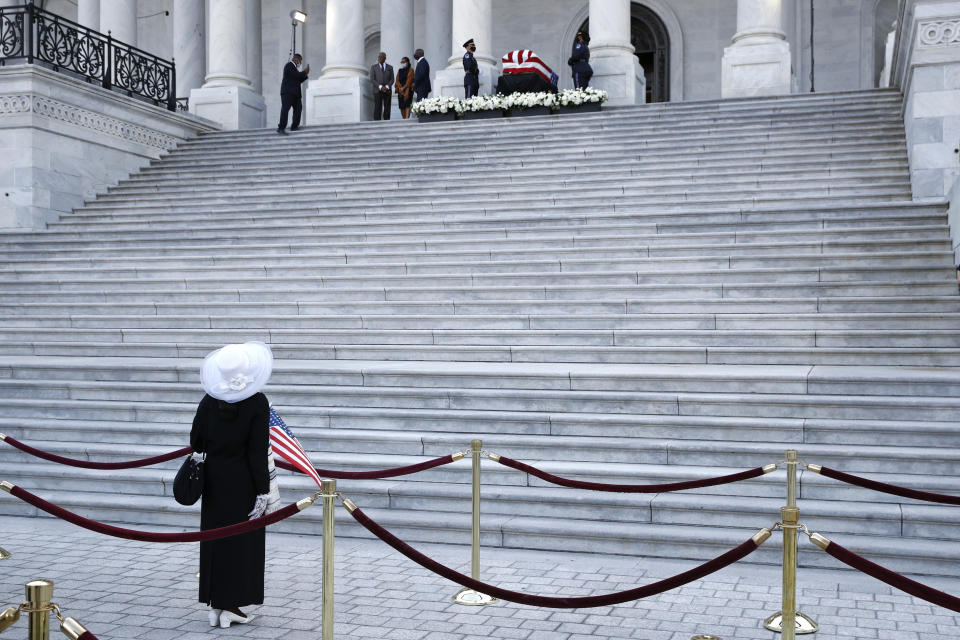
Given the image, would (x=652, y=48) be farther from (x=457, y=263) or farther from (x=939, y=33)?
(x=457, y=263)

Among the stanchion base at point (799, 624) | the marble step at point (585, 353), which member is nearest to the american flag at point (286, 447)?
the stanchion base at point (799, 624)

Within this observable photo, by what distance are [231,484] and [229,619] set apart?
794mm

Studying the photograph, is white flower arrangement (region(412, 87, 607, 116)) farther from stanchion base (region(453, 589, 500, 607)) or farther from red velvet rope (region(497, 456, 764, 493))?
stanchion base (region(453, 589, 500, 607))

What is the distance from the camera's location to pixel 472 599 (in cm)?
647

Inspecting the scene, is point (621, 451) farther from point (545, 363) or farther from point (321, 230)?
point (321, 230)

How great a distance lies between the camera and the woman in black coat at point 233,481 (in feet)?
19.4

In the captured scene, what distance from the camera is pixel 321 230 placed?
15.4 m

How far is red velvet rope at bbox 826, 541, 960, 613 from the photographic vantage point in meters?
3.90

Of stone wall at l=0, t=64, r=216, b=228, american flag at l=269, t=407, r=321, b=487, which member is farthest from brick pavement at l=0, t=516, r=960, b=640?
stone wall at l=0, t=64, r=216, b=228

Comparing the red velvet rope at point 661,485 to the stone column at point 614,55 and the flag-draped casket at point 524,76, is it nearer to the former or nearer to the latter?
the flag-draped casket at point 524,76

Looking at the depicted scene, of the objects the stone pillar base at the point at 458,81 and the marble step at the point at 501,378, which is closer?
the marble step at the point at 501,378

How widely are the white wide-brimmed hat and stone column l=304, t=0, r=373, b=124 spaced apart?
18.7 m

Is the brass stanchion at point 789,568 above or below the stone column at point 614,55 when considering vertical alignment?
below

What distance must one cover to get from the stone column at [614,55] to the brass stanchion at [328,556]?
17357 millimetres
